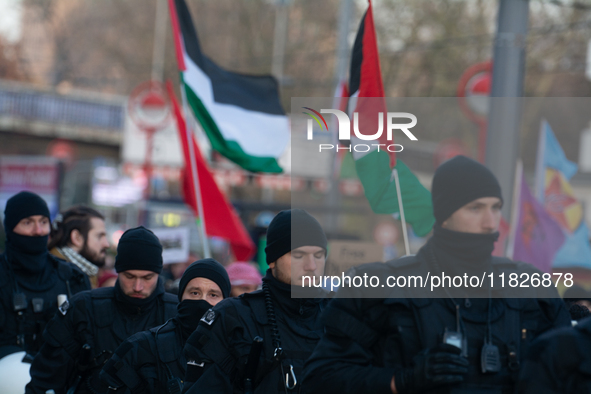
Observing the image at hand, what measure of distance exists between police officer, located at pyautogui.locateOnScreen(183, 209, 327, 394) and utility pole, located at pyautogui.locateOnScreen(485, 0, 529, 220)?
3450 millimetres

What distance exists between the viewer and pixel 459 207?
278cm

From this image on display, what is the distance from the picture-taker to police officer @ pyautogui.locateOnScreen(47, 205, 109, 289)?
632 centimetres

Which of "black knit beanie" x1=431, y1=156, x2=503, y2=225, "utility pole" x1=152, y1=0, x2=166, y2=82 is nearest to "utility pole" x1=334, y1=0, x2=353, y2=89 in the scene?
"utility pole" x1=152, y1=0, x2=166, y2=82

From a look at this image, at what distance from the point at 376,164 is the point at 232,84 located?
3.29m

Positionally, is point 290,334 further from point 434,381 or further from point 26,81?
point 26,81

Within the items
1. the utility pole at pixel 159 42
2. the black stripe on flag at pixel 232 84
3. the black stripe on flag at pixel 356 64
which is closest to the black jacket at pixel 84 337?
the black stripe on flag at pixel 356 64

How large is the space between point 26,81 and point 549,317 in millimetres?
39684

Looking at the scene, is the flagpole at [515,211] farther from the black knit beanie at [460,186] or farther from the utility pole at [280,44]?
the utility pole at [280,44]

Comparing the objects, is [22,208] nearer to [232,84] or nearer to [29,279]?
[29,279]

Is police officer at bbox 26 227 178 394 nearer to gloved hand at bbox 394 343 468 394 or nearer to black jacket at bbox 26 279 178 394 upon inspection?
black jacket at bbox 26 279 178 394

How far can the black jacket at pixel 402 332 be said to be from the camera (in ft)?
8.65

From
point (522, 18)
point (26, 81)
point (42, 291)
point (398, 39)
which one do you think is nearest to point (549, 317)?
point (42, 291)

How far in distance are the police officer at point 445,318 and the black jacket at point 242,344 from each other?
2.44ft

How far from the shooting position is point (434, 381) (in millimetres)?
2469
